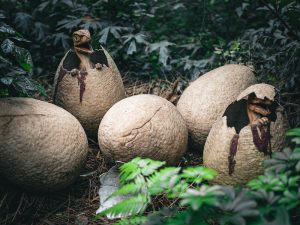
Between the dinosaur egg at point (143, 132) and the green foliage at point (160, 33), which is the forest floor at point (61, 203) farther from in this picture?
the green foliage at point (160, 33)

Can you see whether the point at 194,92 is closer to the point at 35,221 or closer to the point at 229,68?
the point at 229,68

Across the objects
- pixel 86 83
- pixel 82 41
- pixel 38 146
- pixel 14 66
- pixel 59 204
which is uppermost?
pixel 82 41

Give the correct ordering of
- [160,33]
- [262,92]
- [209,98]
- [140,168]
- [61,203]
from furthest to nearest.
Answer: [160,33] → [209,98] → [61,203] → [262,92] → [140,168]

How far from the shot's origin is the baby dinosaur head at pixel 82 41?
9.50 feet

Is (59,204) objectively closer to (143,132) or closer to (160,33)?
(143,132)

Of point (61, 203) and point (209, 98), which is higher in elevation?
point (209, 98)

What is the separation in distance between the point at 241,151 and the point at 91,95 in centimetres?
125

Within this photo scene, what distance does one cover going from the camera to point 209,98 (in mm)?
2828

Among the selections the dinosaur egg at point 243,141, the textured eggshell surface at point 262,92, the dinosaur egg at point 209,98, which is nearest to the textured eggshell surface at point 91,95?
the dinosaur egg at point 209,98

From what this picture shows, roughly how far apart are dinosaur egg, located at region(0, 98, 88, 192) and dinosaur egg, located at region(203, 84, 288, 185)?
3.07ft

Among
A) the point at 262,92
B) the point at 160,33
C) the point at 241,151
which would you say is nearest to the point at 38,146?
the point at 241,151

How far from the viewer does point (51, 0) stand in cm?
416

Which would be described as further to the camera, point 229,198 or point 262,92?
point 262,92

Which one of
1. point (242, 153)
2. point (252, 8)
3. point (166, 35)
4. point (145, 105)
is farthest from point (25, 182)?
point (252, 8)
